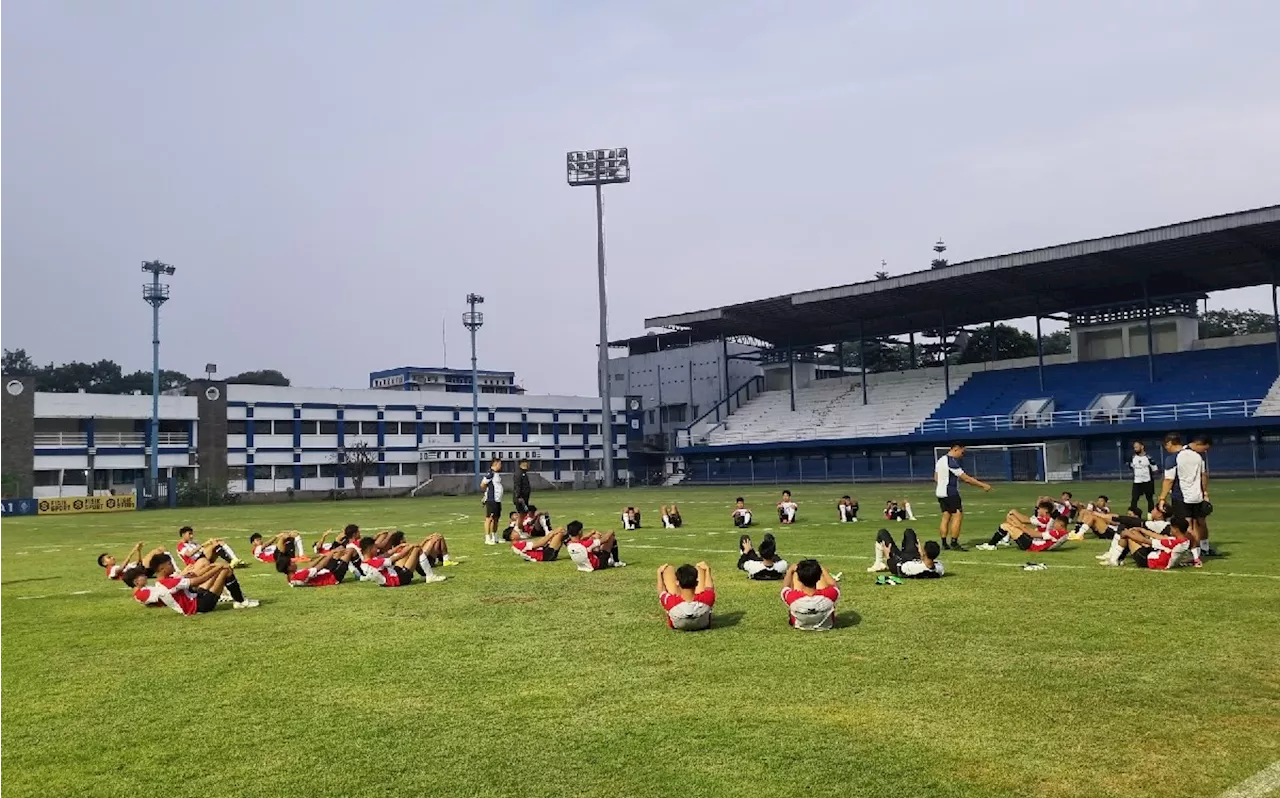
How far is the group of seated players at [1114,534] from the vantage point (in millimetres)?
14898

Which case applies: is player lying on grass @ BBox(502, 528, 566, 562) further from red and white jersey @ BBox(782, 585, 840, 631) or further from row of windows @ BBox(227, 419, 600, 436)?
row of windows @ BBox(227, 419, 600, 436)

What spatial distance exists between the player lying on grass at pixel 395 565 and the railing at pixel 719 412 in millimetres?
66550

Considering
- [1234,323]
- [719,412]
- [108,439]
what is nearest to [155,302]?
[108,439]

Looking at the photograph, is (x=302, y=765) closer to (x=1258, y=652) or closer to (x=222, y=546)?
(x=1258, y=652)

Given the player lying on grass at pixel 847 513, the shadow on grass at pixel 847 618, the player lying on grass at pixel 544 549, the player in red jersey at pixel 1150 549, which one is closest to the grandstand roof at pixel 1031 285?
the player lying on grass at pixel 847 513

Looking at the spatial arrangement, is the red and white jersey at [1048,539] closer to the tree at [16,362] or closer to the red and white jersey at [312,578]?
the red and white jersey at [312,578]

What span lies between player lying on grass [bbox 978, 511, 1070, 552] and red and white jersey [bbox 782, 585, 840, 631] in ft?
28.0

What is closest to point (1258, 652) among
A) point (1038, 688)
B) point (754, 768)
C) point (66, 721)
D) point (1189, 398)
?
point (1038, 688)

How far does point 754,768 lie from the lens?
20.3 feet

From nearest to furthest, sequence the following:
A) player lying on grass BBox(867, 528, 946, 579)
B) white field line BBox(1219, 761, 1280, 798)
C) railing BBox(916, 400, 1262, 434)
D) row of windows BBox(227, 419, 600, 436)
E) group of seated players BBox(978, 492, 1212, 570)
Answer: white field line BBox(1219, 761, 1280, 798)
player lying on grass BBox(867, 528, 946, 579)
group of seated players BBox(978, 492, 1212, 570)
railing BBox(916, 400, 1262, 434)
row of windows BBox(227, 419, 600, 436)

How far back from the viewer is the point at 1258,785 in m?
5.67

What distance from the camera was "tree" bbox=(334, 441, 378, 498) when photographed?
3268 inches

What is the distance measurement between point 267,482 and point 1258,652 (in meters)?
79.9

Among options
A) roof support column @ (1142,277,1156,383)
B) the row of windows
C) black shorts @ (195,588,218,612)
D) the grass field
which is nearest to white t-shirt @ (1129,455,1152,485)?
the grass field
